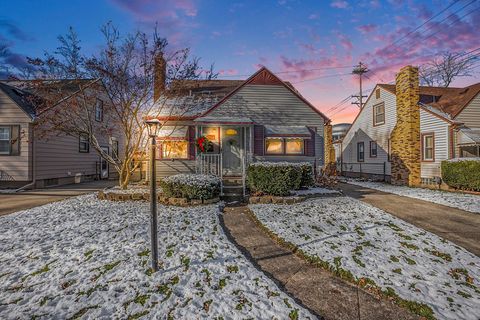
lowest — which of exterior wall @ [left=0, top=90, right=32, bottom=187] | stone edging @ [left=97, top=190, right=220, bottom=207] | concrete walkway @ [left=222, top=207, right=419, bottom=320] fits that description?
concrete walkway @ [left=222, top=207, right=419, bottom=320]

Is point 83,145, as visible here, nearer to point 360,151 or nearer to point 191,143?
point 191,143

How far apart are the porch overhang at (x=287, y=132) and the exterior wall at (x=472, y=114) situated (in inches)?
360

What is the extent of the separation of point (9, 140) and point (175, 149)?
26.9 ft

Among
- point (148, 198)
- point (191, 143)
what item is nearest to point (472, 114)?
point (191, 143)

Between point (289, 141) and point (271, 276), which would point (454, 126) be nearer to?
point (289, 141)

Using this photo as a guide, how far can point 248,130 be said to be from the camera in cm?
1207

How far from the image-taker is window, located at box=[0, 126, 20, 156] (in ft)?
37.7

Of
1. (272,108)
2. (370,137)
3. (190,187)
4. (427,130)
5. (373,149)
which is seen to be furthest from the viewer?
(370,137)

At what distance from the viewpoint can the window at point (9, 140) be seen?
37.7 feet

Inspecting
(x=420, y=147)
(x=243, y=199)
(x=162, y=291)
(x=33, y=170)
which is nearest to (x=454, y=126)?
(x=420, y=147)

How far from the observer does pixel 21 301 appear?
9.37ft

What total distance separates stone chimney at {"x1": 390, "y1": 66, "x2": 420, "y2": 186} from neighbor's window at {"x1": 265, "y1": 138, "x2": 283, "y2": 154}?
7449 mm

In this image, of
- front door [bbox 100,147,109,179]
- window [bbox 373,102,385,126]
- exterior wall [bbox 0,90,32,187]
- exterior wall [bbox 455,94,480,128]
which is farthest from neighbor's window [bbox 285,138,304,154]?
front door [bbox 100,147,109,179]

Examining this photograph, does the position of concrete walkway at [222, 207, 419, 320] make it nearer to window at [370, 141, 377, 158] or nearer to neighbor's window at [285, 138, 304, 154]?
neighbor's window at [285, 138, 304, 154]
